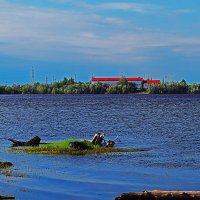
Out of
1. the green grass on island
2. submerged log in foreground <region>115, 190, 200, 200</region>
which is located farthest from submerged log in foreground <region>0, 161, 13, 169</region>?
submerged log in foreground <region>115, 190, 200, 200</region>

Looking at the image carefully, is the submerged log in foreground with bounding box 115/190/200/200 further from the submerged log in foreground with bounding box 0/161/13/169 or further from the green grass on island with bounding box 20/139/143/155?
the green grass on island with bounding box 20/139/143/155

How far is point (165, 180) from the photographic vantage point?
33812 millimetres

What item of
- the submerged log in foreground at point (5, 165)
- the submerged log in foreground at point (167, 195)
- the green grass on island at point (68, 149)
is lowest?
the submerged log in foreground at point (167, 195)

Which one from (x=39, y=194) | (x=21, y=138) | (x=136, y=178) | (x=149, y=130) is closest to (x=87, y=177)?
(x=136, y=178)

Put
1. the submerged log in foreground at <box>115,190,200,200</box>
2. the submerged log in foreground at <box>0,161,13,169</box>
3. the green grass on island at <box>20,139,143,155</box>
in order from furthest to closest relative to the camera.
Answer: the green grass on island at <box>20,139,143,155</box> < the submerged log in foreground at <box>0,161,13,169</box> < the submerged log in foreground at <box>115,190,200,200</box>

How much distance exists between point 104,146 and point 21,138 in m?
16.5

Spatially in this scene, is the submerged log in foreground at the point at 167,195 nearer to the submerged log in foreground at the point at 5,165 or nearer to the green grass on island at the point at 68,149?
the submerged log in foreground at the point at 5,165

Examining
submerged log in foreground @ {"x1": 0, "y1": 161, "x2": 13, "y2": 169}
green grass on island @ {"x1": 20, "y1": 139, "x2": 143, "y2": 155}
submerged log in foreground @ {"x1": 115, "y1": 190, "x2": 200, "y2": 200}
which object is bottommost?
submerged log in foreground @ {"x1": 115, "y1": 190, "x2": 200, "y2": 200}

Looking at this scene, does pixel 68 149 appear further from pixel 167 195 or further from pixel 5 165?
pixel 167 195

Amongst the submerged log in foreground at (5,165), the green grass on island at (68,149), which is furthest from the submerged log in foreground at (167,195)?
the green grass on island at (68,149)

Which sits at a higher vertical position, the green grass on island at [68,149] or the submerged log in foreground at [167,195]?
the green grass on island at [68,149]

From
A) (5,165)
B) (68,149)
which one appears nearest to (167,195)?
(5,165)

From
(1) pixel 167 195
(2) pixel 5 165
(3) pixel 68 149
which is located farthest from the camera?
(3) pixel 68 149

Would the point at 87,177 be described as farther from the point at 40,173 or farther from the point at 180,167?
the point at 180,167
